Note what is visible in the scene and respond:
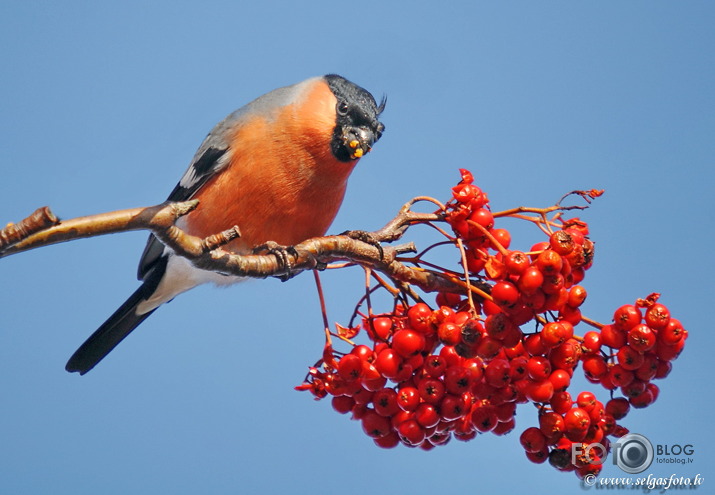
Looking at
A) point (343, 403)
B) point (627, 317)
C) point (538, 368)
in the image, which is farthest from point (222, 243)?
point (627, 317)

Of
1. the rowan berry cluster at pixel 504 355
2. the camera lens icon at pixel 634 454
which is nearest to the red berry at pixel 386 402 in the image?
the rowan berry cluster at pixel 504 355

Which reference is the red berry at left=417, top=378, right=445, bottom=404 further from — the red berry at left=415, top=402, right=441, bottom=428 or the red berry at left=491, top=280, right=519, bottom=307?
the red berry at left=491, top=280, right=519, bottom=307

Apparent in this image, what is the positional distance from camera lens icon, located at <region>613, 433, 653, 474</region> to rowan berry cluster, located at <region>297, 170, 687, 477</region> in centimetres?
40

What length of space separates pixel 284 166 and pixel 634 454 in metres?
1.92

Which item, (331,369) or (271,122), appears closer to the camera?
(331,369)

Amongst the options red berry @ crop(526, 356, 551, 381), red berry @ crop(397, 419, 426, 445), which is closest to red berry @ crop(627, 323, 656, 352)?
red berry @ crop(526, 356, 551, 381)

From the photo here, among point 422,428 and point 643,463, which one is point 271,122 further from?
point 643,463

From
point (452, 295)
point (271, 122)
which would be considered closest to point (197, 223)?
point (271, 122)

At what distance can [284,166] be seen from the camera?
3.64 meters

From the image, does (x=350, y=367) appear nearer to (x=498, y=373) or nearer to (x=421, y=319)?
(x=421, y=319)

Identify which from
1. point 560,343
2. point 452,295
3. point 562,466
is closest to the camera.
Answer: point 560,343

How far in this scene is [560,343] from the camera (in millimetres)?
2422

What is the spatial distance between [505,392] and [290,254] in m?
0.85

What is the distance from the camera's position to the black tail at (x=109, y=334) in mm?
4102
